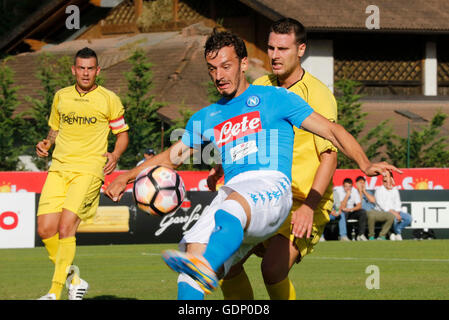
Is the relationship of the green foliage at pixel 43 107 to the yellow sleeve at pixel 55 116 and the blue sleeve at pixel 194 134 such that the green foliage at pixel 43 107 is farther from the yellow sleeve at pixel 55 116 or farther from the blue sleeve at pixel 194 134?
the blue sleeve at pixel 194 134

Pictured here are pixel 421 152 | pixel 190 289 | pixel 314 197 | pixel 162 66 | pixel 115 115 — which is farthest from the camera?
pixel 162 66

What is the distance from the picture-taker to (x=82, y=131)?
971 cm

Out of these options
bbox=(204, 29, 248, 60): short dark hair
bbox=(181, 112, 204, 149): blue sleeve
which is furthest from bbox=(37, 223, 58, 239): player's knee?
bbox=(204, 29, 248, 60): short dark hair

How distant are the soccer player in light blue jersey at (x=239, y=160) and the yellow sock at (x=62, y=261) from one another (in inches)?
95.9

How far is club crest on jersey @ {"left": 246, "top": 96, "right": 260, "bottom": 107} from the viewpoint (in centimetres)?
649

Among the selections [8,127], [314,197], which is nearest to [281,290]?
[314,197]

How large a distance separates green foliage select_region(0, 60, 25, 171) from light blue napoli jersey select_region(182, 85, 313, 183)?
18134mm

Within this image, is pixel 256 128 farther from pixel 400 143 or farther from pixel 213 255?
pixel 400 143

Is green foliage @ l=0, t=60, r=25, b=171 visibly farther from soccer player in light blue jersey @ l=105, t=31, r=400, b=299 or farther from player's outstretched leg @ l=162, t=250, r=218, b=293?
player's outstretched leg @ l=162, t=250, r=218, b=293

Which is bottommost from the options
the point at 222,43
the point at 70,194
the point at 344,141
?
the point at 70,194

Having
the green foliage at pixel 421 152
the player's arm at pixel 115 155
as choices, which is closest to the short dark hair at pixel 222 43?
the player's arm at pixel 115 155

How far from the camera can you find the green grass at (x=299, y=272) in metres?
10.2

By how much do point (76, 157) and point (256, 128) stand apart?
12.1 feet

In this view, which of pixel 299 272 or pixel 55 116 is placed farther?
pixel 299 272
